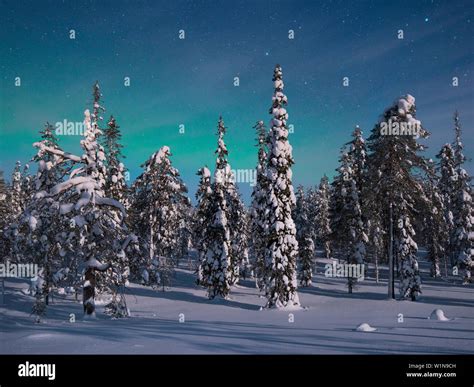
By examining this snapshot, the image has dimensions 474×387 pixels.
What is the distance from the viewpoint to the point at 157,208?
39.2 m

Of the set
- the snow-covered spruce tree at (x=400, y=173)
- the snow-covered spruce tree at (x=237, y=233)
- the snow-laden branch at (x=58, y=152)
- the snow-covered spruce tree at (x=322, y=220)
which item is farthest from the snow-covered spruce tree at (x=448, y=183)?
the snow-laden branch at (x=58, y=152)

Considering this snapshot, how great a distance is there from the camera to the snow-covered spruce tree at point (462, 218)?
44.0 m

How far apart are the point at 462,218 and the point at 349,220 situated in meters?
16.7

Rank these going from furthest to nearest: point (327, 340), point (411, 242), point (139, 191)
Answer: point (139, 191) < point (411, 242) < point (327, 340)

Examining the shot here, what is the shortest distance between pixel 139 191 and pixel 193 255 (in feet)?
169

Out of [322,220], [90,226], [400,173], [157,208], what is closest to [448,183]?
[400,173]

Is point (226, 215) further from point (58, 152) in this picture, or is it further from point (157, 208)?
point (58, 152)

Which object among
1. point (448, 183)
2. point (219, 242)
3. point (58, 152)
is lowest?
point (219, 242)

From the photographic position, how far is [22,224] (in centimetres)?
1745

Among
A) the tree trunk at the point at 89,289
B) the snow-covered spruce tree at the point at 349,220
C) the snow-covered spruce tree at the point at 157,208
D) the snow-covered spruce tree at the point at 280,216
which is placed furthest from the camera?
the snow-covered spruce tree at the point at 157,208

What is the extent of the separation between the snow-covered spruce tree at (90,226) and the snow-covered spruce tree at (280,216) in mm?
11743

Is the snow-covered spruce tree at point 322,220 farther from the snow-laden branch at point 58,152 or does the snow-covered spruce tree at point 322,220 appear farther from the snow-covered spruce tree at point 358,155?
the snow-laden branch at point 58,152
